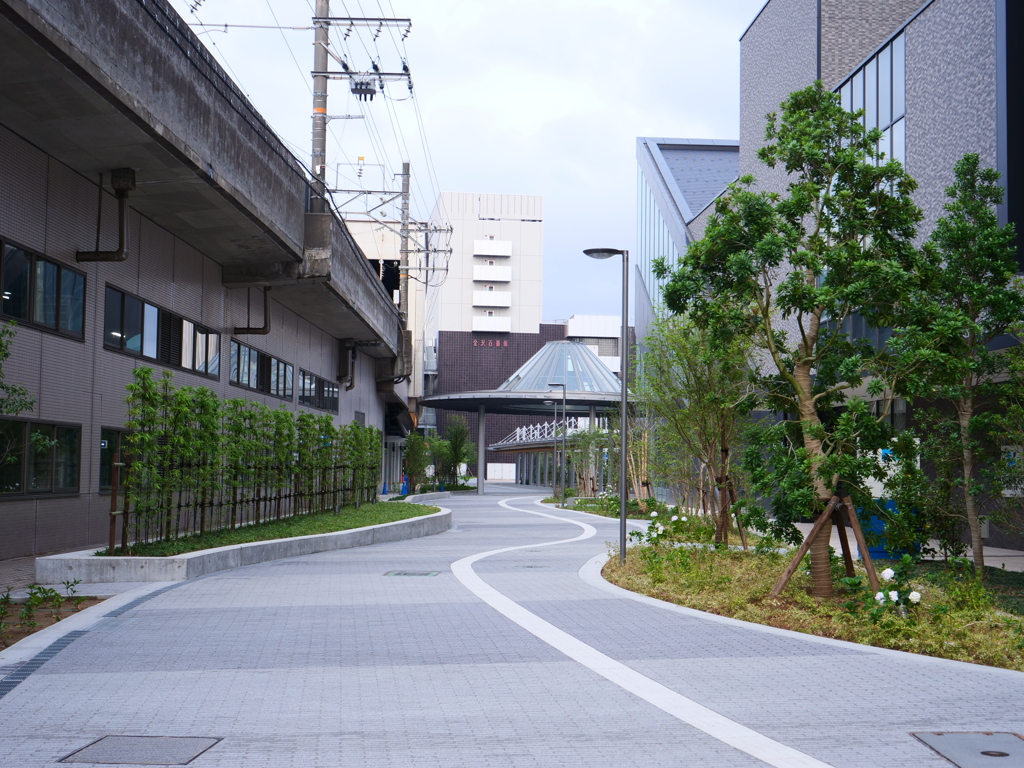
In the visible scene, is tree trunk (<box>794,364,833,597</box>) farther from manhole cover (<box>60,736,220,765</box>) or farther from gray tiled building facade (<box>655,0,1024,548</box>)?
gray tiled building facade (<box>655,0,1024,548</box>)

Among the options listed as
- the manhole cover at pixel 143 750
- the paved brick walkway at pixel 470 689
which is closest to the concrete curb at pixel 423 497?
the paved brick walkway at pixel 470 689

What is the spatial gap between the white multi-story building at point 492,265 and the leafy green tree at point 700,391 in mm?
100491

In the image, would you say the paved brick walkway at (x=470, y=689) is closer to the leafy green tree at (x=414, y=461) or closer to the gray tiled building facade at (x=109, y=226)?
the gray tiled building facade at (x=109, y=226)

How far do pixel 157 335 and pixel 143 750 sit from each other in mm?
15975

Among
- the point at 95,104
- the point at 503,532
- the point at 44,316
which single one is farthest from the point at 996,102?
the point at 44,316

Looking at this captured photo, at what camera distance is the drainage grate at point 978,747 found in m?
5.37

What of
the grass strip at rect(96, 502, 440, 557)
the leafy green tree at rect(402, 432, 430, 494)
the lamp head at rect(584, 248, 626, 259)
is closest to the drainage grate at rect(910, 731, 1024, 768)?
the grass strip at rect(96, 502, 440, 557)

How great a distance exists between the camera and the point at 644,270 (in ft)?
196

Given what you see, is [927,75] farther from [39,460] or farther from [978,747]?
[978,747]

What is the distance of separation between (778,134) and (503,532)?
627 inches

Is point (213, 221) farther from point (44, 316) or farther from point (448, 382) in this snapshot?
point (448, 382)

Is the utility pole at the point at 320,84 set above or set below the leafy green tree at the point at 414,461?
above

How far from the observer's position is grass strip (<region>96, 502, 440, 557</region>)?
1464cm

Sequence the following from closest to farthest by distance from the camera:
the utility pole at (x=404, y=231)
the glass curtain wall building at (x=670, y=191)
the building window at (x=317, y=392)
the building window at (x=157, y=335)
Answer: the building window at (x=157, y=335), the building window at (x=317, y=392), the utility pole at (x=404, y=231), the glass curtain wall building at (x=670, y=191)
